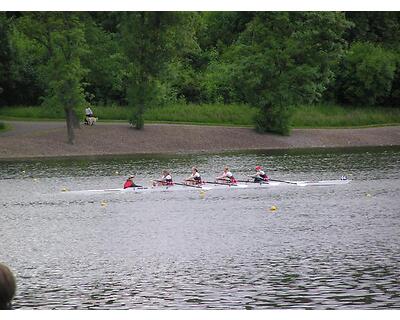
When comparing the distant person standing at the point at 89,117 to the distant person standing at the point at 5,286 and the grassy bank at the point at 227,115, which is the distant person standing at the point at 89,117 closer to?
the grassy bank at the point at 227,115

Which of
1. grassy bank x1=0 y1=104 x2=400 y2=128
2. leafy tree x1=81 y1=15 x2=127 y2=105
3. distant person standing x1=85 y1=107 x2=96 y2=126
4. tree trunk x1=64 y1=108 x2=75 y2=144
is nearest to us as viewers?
tree trunk x1=64 y1=108 x2=75 y2=144

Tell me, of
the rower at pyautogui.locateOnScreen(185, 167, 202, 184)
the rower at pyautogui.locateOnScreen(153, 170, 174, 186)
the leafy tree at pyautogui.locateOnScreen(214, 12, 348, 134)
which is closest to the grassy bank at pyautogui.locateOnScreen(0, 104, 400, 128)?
the leafy tree at pyautogui.locateOnScreen(214, 12, 348, 134)

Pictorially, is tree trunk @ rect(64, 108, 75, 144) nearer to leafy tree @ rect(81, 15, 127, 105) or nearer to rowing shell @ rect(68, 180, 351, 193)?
leafy tree @ rect(81, 15, 127, 105)

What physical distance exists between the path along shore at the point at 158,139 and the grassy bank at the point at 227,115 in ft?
10.1

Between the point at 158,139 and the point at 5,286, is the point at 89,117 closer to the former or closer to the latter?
Answer: the point at 158,139

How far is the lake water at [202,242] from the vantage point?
24078 mm

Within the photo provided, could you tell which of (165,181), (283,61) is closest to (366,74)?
(283,61)

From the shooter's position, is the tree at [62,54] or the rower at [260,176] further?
the tree at [62,54]

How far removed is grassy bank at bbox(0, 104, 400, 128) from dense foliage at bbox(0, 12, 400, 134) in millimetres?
1385

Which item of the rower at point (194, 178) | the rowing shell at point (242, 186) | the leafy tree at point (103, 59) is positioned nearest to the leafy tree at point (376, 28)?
the leafy tree at point (103, 59)

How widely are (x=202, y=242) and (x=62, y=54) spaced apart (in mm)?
41650

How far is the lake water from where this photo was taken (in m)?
24.1

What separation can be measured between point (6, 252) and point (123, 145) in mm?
40403

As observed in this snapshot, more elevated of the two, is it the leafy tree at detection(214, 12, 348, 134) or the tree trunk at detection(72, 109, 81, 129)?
the leafy tree at detection(214, 12, 348, 134)
